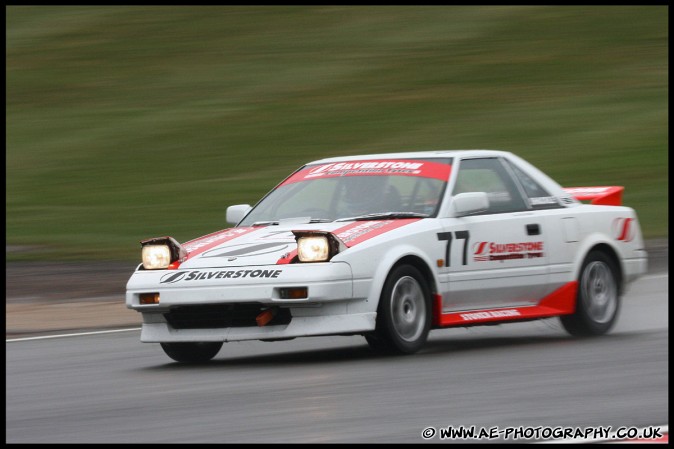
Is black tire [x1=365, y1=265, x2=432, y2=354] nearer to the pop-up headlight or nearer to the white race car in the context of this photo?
the white race car

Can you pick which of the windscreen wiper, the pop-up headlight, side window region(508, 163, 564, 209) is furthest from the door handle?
the pop-up headlight

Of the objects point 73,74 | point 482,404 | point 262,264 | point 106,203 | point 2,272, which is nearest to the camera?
point 482,404

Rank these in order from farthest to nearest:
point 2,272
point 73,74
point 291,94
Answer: point 73,74 → point 291,94 → point 2,272

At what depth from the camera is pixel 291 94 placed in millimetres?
31141

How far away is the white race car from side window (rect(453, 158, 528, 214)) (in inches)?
0.4

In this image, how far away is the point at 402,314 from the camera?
960 centimetres

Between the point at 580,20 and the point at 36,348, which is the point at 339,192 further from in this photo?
the point at 580,20

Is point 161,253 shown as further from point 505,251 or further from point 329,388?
point 505,251

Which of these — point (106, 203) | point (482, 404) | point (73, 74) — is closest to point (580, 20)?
point (73, 74)

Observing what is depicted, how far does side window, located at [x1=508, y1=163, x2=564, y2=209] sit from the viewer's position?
36.1 ft

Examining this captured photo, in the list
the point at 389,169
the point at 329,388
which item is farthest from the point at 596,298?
the point at 329,388

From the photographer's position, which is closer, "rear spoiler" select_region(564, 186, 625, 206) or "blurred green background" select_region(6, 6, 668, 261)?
"rear spoiler" select_region(564, 186, 625, 206)

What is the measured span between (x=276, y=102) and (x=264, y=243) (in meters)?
21.2

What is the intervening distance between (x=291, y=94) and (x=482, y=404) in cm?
2407
